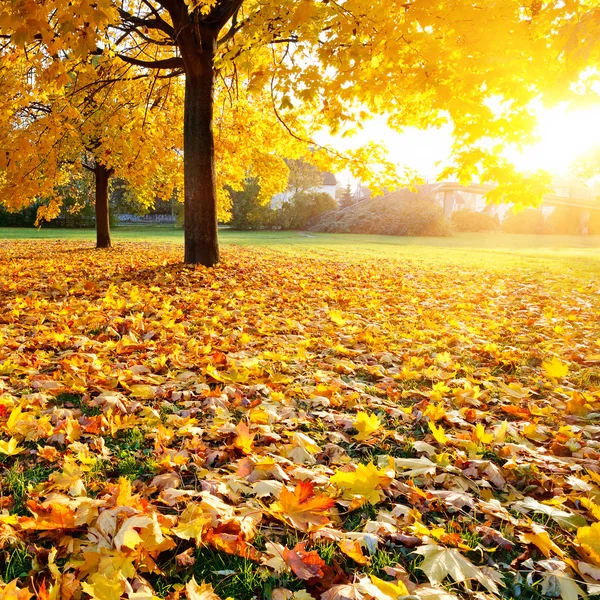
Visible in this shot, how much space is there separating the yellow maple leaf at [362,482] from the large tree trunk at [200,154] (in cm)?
780

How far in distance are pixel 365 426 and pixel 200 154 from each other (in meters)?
7.65

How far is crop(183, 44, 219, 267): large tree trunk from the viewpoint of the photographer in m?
8.78

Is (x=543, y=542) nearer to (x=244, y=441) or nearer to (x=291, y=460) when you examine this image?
(x=291, y=460)

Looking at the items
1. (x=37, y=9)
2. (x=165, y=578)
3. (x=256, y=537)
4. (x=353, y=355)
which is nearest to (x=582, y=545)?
(x=256, y=537)

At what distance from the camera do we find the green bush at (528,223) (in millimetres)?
42188

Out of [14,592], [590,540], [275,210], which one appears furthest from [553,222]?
[14,592]

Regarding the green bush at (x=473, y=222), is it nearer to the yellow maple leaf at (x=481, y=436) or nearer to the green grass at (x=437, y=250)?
the green grass at (x=437, y=250)

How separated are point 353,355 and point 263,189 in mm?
10254

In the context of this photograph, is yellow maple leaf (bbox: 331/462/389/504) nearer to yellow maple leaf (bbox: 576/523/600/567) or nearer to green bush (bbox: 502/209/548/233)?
yellow maple leaf (bbox: 576/523/600/567)

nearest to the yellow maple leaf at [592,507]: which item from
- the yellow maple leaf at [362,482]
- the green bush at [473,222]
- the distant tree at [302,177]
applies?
the yellow maple leaf at [362,482]

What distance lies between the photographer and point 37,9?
12.2ft

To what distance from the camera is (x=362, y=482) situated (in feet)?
6.77

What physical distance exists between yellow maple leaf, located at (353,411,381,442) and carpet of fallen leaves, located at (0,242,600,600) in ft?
0.05

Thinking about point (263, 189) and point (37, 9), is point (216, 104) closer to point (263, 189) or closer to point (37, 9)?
point (263, 189)
